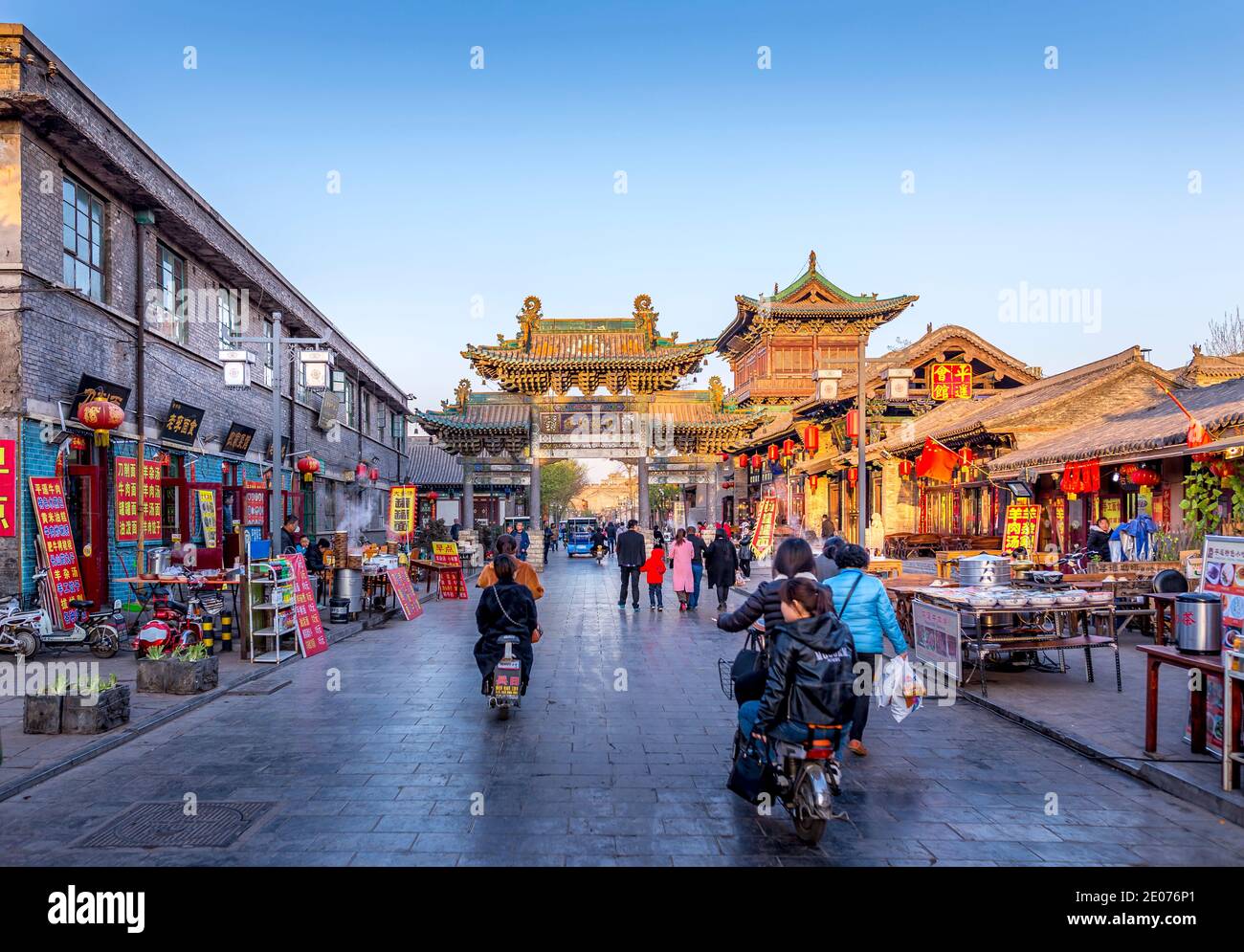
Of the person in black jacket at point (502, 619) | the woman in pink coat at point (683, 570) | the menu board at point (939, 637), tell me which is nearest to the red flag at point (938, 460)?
the woman in pink coat at point (683, 570)

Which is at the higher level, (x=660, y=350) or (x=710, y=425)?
(x=660, y=350)

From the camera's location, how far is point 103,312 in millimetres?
13344

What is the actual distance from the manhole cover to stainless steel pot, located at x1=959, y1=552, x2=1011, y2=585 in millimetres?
8188

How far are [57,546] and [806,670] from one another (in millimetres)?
11128

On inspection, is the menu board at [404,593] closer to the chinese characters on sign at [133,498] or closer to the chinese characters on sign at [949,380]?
the chinese characters on sign at [133,498]

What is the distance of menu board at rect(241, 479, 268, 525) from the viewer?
19266 millimetres

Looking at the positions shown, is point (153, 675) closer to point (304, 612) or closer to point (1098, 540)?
point (304, 612)

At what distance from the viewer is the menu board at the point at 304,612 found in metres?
10.8

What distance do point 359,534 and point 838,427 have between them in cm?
1828

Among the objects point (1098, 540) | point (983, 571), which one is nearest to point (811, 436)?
point (1098, 540)

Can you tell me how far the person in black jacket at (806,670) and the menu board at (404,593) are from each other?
11417 millimetres

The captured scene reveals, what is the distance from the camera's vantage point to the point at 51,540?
11156 millimetres
